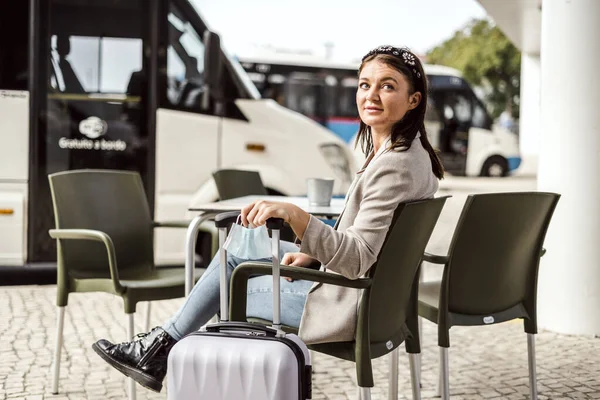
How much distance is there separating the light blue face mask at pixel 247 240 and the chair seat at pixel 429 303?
0.84 meters

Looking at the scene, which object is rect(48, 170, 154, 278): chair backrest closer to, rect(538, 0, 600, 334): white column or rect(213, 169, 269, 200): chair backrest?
rect(213, 169, 269, 200): chair backrest

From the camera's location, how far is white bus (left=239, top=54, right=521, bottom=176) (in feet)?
56.2

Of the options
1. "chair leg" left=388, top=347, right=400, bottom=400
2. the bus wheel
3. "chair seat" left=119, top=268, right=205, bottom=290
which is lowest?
"chair leg" left=388, top=347, right=400, bottom=400

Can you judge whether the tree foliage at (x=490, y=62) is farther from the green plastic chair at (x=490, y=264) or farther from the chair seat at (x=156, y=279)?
the green plastic chair at (x=490, y=264)

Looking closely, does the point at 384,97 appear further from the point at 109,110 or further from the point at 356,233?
the point at 109,110

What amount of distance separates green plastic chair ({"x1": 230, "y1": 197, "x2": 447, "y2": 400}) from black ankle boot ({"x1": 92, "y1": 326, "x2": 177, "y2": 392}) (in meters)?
0.39

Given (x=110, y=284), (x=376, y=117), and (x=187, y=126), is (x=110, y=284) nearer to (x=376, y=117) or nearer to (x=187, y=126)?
(x=376, y=117)

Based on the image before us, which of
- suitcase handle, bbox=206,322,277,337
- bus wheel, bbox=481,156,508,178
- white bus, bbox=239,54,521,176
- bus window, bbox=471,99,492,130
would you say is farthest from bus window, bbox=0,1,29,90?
bus wheel, bbox=481,156,508,178

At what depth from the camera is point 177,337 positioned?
3006 millimetres

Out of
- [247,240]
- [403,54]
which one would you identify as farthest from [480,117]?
[247,240]

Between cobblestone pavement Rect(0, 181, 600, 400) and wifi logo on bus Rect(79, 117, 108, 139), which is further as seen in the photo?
wifi logo on bus Rect(79, 117, 108, 139)

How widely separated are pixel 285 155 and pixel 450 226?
6240 millimetres

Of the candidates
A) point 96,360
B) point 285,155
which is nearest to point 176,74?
point 285,155

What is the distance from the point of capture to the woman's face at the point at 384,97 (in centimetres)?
285
